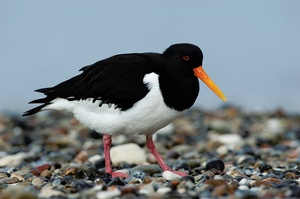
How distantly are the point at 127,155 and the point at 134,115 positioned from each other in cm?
181

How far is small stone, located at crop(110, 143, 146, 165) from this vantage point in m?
8.26

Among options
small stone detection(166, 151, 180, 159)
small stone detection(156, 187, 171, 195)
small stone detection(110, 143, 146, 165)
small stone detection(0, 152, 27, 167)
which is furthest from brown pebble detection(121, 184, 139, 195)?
small stone detection(166, 151, 180, 159)

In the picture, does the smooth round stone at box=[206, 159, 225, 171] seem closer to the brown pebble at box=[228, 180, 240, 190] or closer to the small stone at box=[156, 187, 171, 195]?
the brown pebble at box=[228, 180, 240, 190]

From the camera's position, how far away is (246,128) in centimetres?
1205

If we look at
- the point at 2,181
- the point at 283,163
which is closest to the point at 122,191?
the point at 2,181

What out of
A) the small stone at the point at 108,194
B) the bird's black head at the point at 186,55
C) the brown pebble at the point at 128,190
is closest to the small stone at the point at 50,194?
the small stone at the point at 108,194

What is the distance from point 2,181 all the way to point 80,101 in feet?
4.16

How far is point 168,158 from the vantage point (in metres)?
8.90

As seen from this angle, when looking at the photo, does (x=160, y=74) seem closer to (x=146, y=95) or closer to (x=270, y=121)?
(x=146, y=95)

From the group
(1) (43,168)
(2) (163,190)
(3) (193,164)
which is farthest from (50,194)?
(3) (193,164)

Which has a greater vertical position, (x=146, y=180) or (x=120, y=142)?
(x=120, y=142)

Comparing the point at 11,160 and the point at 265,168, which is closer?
the point at 265,168

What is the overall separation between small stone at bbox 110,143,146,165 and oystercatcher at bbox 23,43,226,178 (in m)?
1.20

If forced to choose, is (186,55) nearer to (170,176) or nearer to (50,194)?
(170,176)
